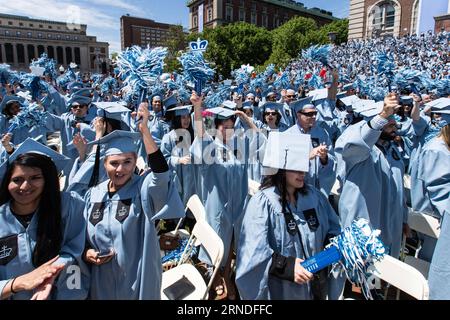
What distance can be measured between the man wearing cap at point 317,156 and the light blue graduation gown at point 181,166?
1623 millimetres

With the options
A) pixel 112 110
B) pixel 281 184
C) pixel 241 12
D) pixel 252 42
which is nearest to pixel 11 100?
pixel 112 110

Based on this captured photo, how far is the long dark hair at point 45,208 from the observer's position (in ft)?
6.76

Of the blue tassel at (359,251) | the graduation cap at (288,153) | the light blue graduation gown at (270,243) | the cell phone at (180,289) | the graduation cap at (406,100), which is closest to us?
the blue tassel at (359,251)

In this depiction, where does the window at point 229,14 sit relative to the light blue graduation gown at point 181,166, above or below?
above

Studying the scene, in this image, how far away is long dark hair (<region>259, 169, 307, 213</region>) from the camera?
2.38 meters

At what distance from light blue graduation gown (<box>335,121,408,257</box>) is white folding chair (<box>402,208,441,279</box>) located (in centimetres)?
12

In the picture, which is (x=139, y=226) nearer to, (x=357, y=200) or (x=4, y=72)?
(x=357, y=200)

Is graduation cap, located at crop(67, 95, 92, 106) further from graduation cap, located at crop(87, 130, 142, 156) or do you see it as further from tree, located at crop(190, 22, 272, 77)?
tree, located at crop(190, 22, 272, 77)

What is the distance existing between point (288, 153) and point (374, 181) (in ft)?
4.85

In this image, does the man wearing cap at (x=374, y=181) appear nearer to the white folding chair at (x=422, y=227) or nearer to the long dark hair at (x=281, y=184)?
the white folding chair at (x=422, y=227)

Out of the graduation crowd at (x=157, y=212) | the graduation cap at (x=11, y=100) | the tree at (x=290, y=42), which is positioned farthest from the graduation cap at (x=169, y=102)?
the tree at (x=290, y=42)

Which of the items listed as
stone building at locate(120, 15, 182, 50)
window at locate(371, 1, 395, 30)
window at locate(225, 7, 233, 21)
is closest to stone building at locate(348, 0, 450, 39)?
window at locate(371, 1, 395, 30)

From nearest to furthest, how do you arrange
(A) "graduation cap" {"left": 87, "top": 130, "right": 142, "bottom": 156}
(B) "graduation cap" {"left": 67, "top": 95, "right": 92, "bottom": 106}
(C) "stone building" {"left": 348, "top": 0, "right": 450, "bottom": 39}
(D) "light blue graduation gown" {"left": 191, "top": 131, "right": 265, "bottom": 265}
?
1. (A) "graduation cap" {"left": 87, "top": 130, "right": 142, "bottom": 156}
2. (D) "light blue graduation gown" {"left": 191, "top": 131, "right": 265, "bottom": 265}
3. (B) "graduation cap" {"left": 67, "top": 95, "right": 92, "bottom": 106}
4. (C) "stone building" {"left": 348, "top": 0, "right": 450, "bottom": 39}

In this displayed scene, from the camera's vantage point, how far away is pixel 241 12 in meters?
69.0
